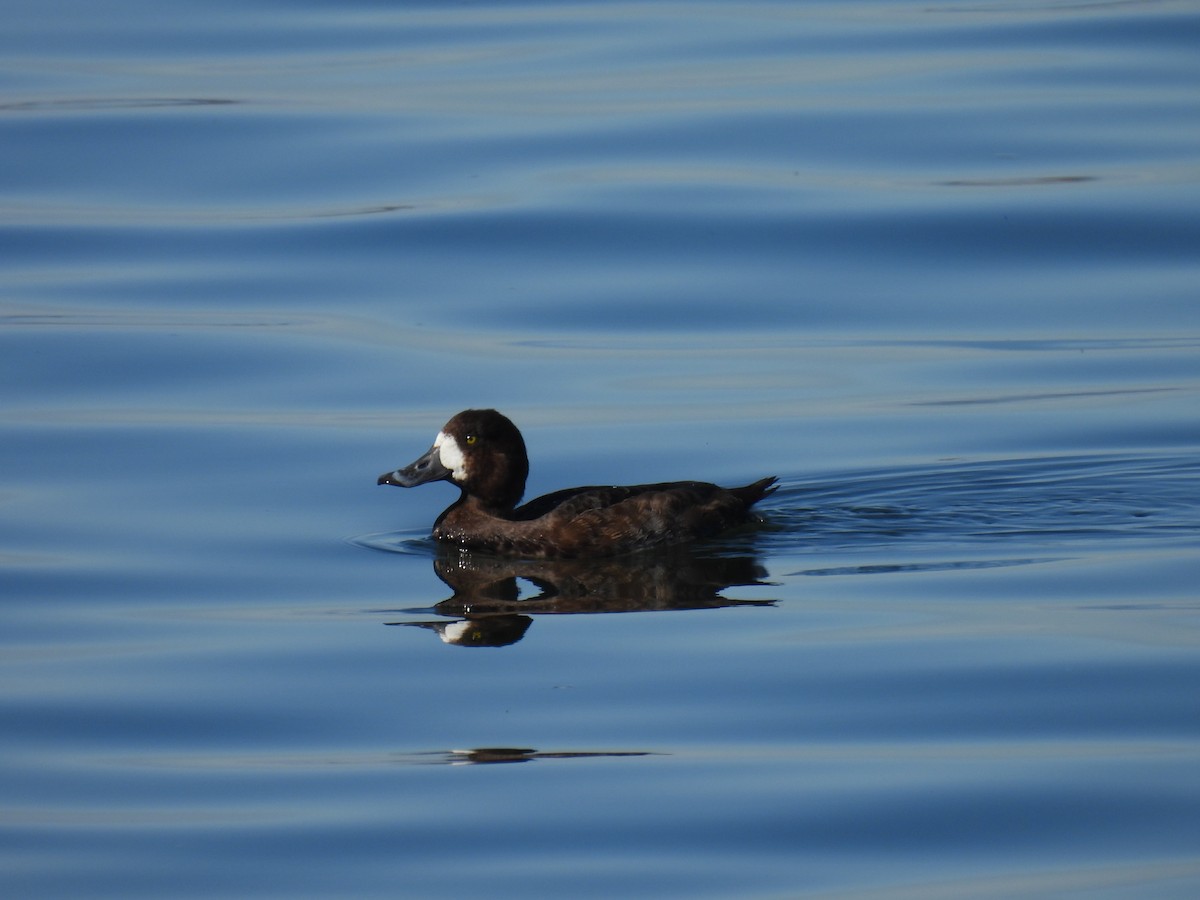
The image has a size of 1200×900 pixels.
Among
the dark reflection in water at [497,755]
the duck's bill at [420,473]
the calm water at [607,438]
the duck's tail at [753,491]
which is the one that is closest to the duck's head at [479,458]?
the duck's bill at [420,473]

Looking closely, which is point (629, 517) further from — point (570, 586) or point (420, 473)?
point (420, 473)

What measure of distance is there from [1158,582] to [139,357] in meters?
6.63

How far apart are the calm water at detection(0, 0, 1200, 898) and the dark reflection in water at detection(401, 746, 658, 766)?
1.0 inches

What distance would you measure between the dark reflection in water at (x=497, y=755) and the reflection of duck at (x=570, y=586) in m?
1.24

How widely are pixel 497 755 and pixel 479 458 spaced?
11.7ft

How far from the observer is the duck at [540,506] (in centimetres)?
882

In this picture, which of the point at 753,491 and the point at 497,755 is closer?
the point at 497,755

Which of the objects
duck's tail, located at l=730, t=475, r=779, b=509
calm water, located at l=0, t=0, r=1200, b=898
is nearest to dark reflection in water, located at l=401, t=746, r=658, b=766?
calm water, located at l=0, t=0, r=1200, b=898

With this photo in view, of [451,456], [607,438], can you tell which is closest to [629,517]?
[451,456]

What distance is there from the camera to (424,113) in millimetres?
17562

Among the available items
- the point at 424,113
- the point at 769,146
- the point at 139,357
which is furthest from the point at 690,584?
the point at 424,113

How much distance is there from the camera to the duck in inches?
347

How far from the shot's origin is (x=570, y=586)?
829cm

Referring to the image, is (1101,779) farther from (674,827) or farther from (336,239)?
(336,239)
